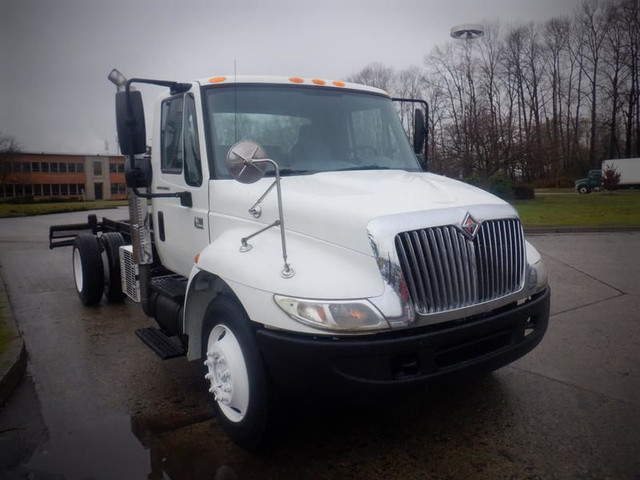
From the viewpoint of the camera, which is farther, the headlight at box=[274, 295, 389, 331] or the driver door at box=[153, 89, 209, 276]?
the driver door at box=[153, 89, 209, 276]

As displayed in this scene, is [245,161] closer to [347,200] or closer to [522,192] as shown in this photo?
[347,200]

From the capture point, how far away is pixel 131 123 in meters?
4.09

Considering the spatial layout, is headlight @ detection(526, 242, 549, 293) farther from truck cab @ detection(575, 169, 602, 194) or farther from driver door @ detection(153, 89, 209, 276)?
truck cab @ detection(575, 169, 602, 194)

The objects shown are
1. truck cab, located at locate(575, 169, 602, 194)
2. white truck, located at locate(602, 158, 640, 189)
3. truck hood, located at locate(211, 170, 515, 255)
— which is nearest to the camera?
truck hood, located at locate(211, 170, 515, 255)

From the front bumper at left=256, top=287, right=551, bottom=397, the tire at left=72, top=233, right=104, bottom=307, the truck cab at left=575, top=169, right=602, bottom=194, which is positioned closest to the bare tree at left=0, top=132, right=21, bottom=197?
the tire at left=72, top=233, right=104, bottom=307

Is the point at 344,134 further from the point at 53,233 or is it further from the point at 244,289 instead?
the point at 53,233

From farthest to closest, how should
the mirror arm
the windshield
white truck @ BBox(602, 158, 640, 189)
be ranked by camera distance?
white truck @ BBox(602, 158, 640, 189) < the mirror arm < the windshield

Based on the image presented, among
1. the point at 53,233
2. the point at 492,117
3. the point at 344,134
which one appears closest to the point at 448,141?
the point at 492,117

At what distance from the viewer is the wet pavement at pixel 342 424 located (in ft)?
10.9

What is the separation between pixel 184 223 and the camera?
4672 mm

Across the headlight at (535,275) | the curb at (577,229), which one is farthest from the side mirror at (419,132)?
the curb at (577,229)

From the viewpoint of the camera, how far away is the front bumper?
9.70 ft

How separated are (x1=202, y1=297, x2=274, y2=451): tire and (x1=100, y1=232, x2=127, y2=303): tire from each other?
395cm

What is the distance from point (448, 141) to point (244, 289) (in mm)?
27081
